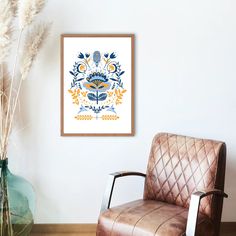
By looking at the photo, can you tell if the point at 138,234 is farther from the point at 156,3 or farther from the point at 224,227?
the point at 156,3

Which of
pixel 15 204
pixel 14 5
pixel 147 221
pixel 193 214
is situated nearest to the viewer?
pixel 193 214

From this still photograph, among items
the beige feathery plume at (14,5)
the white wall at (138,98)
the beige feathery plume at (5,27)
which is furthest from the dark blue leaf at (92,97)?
the beige feathery plume at (14,5)

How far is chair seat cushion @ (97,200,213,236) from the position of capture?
2162 mm

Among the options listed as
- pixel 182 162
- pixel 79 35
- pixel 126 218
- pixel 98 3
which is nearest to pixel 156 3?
pixel 98 3

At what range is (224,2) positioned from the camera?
2891 mm

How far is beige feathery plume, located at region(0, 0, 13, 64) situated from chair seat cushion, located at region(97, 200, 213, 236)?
124 cm

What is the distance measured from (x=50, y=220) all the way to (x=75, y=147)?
2.00 ft

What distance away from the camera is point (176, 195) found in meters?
2.58

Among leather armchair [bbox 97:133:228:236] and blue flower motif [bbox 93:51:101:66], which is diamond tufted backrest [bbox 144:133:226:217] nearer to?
leather armchair [bbox 97:133:228:236]

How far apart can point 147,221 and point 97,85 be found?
1.14 m

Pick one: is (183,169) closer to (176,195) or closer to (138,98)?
(176,195)

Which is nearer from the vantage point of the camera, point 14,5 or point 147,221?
point 147,221

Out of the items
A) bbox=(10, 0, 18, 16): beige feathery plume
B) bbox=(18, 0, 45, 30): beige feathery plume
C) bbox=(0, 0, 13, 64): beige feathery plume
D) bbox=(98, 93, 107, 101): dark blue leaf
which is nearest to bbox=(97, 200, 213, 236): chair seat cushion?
bbox=(98, 93, 107, 101): dark blue leaf

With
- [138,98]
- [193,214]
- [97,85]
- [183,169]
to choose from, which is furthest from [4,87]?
[193,214]
